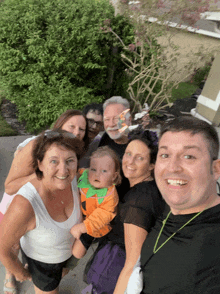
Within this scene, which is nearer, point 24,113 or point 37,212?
point 37,212

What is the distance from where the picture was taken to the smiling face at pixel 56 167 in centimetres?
148

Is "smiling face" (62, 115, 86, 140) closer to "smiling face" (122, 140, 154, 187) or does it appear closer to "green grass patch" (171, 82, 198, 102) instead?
Result: "smiling face" (122, 140, 154, 187)

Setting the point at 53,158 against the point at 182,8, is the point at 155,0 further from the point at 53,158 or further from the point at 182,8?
the point at 53,158

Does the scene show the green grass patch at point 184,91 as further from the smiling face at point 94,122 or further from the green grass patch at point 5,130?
the smiling face at point 94,122

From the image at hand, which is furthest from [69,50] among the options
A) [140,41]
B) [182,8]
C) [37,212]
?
[37,212]

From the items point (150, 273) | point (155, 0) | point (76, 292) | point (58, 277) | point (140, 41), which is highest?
point (155, 0)

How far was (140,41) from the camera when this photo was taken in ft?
18.9

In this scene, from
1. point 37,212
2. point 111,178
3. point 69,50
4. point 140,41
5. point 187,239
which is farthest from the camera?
point 140,41

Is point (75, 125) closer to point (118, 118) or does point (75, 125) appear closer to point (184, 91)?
point (118, 118)

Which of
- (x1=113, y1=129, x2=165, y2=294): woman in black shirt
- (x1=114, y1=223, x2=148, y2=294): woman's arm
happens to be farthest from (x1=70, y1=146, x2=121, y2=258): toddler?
(x1=114, y1=223, x2=148, y2=294): woman's arm

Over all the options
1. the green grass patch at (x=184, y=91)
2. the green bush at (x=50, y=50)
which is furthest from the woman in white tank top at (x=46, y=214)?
the green grass patch at (x=184, y=91)

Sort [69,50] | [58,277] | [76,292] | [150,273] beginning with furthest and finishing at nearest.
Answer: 1. [69,50]
2. [76,292]
3. [58,277]
4. [150,273]

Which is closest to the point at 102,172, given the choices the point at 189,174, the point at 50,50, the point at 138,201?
the point at 138,201

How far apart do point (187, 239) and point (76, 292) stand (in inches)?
71.4
